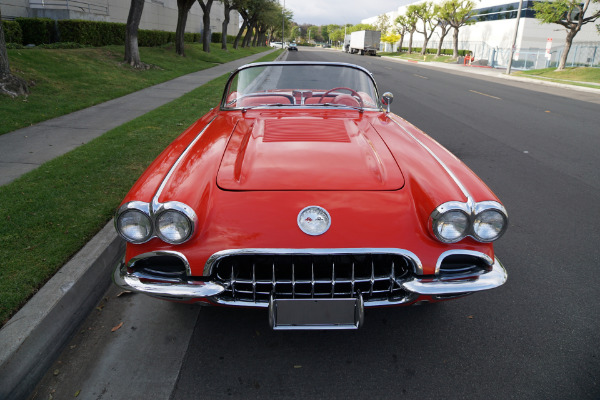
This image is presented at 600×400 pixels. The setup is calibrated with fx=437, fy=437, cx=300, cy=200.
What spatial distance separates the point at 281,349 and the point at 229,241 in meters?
0.74

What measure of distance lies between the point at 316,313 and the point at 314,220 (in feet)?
1.42

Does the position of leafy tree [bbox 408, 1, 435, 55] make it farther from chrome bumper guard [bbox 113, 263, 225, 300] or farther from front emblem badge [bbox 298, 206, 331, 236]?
chrome bumper guard [bbox 113, 263, 225, 300]

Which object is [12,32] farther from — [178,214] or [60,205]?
[178,214]

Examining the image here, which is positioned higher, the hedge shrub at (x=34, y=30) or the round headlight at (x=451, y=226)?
the hedge shrub at (x=34, y=30)

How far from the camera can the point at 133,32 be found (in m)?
14.8

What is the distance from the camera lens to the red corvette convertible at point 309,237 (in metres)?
2.04

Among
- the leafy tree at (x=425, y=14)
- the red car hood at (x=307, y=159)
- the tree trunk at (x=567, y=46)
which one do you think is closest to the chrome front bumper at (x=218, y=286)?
the red car hood at (x=307, y=159)

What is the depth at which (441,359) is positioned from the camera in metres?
2.30

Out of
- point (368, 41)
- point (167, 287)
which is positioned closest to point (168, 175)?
point (167, 287)

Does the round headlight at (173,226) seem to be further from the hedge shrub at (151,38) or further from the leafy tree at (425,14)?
the leafy tree at (425,14)

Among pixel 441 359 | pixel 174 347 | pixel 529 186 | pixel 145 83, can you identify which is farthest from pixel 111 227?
pixel 145 83

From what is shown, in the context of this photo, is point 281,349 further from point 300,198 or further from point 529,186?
point 529,186

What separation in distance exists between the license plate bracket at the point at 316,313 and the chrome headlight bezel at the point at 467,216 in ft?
1.66

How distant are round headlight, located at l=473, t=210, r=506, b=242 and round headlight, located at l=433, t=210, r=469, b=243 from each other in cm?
6
